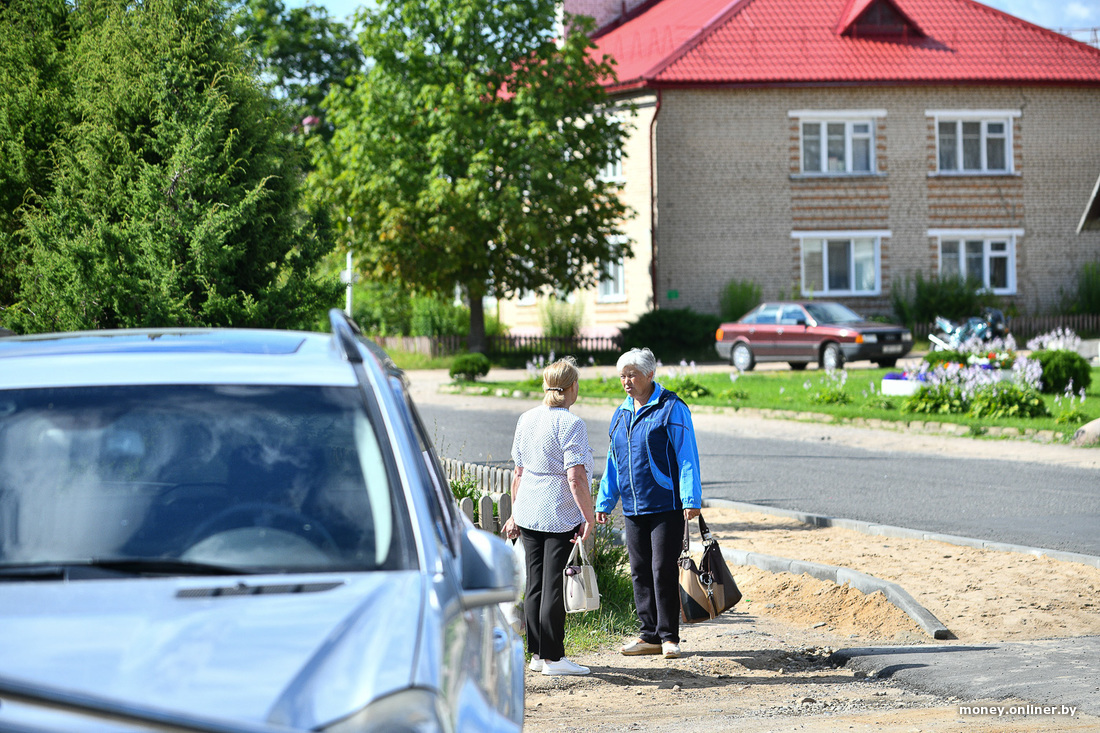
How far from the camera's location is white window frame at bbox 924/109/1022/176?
36.1m

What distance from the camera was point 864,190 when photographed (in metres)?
35.8

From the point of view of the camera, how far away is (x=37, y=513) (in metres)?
3.19

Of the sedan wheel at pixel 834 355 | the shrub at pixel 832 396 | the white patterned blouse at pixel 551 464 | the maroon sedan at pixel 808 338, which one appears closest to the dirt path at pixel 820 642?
the white patterned blouse at pixel 551 464

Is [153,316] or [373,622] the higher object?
[153,316]

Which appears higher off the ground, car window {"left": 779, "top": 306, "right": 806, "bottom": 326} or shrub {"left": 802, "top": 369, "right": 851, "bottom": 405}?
car window {"left": 779, "top": 306, "right": 806, "bottom": 326}

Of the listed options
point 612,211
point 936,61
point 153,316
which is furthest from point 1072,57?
point 153,316

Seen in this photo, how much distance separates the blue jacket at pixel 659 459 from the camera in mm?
6363

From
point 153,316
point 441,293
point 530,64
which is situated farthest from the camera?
point 441,293

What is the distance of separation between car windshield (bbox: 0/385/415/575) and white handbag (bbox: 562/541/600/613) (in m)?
3.22

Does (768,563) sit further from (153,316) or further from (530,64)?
(530,64)

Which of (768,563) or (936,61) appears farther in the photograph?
(936,61)

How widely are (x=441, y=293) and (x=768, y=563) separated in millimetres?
28307

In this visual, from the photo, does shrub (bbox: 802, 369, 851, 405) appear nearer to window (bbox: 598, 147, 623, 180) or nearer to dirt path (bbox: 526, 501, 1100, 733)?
dirt path (bbox: 526, 501, 1100, 733)

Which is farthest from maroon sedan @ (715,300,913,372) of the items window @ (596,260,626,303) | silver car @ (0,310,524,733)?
silver car @ (0,310,524,733)
